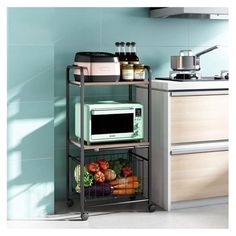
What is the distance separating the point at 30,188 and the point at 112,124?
26.3 inches

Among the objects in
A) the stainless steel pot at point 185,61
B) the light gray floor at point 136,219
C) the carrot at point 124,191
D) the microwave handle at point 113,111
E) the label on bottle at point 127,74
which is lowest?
the light gray floor at point 136,219

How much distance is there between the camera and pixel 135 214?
3303 mm

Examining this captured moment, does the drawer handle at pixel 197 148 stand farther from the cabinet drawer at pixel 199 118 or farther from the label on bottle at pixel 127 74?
the label on bottle at pixel 127 74

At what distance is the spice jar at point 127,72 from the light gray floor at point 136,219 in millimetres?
898

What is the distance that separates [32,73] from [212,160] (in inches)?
53.5

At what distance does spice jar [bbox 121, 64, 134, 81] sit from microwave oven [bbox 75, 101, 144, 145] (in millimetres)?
179

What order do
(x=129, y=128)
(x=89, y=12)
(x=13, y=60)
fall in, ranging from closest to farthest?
(x=13, y=60) < (x=129, y=128) < (x=89, y=12)

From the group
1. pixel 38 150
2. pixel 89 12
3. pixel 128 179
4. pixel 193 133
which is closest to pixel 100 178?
pixel 128 179

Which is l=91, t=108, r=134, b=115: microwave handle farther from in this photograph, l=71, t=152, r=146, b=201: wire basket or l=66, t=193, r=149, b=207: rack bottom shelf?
l=66, t=193, r=149, b=207: rack bottom shelf

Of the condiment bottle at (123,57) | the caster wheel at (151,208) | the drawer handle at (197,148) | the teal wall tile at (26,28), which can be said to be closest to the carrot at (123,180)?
the caster wheel at (151,208)

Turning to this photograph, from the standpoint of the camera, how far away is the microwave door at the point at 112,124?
324 centimetres

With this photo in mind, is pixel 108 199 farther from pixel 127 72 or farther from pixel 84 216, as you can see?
pixel 127 72
